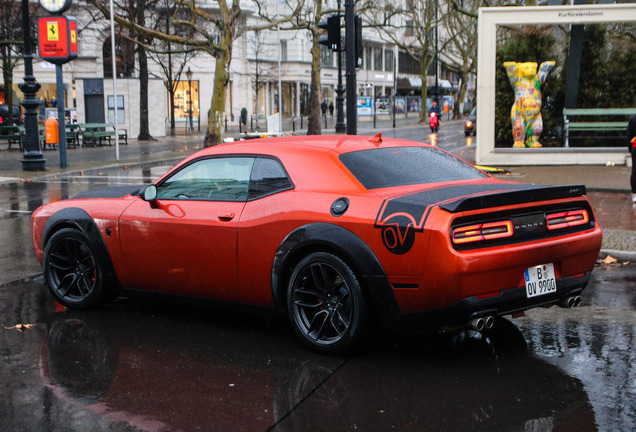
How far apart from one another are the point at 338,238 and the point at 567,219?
1.60 m

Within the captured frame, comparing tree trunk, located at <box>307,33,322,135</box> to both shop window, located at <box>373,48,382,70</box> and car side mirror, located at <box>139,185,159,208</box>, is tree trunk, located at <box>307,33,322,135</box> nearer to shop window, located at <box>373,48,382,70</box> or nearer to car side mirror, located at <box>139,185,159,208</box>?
car side mirror, located at <box>139,185,159,208</box>

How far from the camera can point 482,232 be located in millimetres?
4902

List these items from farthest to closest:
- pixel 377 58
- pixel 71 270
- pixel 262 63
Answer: pixel 377 58 → pixel 262 63 → pixel 71 270

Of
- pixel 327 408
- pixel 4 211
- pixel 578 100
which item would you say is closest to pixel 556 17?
pixel 578 100

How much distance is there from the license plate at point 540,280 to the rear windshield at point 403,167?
3.40ft

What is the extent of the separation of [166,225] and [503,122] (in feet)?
54.0

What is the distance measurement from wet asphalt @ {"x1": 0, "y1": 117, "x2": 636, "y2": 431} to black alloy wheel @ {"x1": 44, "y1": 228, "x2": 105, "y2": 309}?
6.1 inches

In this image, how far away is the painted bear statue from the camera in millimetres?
20641

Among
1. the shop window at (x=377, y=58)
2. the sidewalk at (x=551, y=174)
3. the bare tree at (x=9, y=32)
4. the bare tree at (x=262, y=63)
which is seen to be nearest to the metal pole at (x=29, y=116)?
the sidewalk at (x=551, y=174)

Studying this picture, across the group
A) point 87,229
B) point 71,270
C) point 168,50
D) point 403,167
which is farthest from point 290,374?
point 168,50

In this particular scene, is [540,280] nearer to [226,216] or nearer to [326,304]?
[326,304]

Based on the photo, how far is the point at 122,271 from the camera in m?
6.38

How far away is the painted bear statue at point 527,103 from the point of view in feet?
67.7

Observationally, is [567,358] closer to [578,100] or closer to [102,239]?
[102,239]
